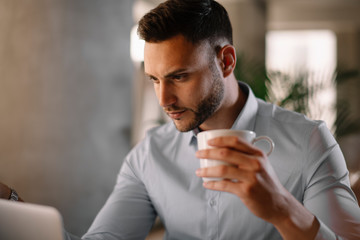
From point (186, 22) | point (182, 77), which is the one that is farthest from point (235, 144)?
point (186, 22)

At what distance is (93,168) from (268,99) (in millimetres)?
1690

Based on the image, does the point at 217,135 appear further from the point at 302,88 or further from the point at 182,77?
the point at 302,88

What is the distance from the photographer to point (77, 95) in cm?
315

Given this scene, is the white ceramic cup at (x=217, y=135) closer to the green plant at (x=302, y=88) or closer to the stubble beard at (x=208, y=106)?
the stubble beard at (x=208, y=106)

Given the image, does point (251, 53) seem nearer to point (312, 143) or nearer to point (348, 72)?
point (348, 72)

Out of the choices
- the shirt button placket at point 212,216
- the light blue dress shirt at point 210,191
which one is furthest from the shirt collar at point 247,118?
the shirt button placket at point 212,216

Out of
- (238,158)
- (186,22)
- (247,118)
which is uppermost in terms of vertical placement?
(186,22)

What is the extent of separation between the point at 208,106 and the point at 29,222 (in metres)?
0.75

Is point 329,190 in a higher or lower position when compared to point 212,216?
higher

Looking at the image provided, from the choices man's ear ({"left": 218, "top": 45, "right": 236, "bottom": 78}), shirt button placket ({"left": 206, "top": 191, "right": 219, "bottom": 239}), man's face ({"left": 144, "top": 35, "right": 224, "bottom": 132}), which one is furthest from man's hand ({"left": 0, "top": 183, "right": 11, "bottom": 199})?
man's ear ({"left": 218, "top": 45, "right": 236, "bottom": 78})

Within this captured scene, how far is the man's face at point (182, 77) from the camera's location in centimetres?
122

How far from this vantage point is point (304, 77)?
2.79 meters

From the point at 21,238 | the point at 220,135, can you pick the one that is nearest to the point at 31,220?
the point at 21,238

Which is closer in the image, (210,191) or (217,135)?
(217,135)
